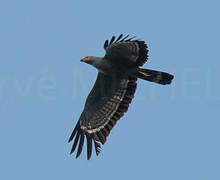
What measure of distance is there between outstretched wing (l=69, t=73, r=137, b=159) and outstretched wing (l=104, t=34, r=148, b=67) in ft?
2.11

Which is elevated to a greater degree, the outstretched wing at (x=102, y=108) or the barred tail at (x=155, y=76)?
the barred tail at (x=155, y=76)

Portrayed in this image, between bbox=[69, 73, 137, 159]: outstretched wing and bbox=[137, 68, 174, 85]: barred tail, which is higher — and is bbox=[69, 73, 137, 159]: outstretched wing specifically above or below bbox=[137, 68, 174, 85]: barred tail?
below

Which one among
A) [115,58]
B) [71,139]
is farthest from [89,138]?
[115,58]

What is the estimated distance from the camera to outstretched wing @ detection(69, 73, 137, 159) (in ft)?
49.5

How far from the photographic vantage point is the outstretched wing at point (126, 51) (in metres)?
14.4

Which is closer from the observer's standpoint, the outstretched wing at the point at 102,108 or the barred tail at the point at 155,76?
the barred tail at the point at 155,76

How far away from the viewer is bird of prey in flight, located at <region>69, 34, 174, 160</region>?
1451 cm

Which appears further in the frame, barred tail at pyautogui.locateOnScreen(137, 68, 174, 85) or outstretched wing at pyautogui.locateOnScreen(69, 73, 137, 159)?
outstretched wing at pyautogui.locateOnScreen(69, 73, 137, 159)

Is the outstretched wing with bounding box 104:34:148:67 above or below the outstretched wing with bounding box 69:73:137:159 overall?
above

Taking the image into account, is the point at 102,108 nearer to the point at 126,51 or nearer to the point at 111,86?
the point at 111,86

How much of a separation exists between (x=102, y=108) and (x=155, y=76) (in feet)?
6.07

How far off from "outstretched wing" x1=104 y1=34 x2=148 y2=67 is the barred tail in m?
0.34

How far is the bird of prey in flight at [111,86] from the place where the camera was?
14.5m

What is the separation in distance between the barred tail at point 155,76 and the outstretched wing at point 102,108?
35 cm
